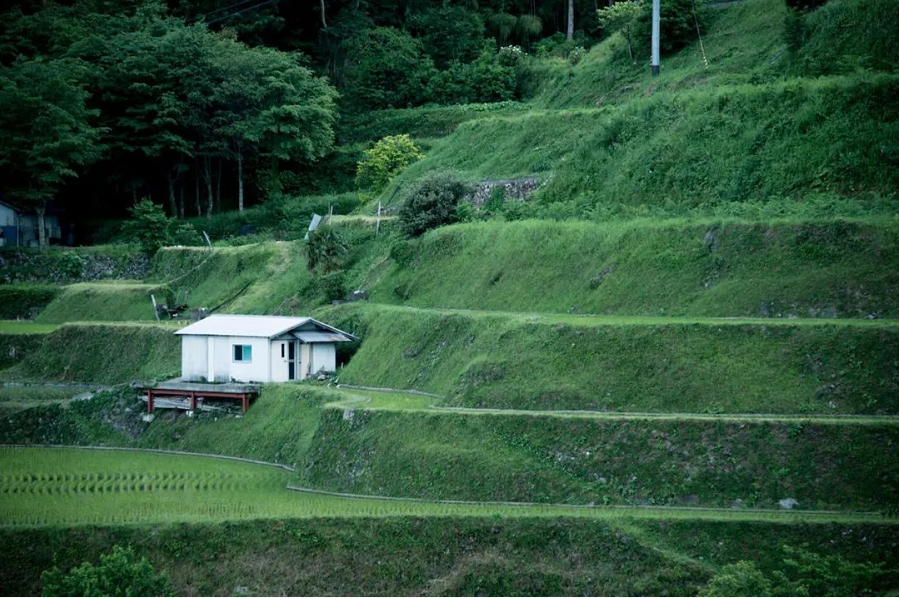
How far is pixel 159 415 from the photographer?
47.2 metres

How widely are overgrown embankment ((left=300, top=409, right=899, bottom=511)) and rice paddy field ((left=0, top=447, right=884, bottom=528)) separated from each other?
56 centimetres

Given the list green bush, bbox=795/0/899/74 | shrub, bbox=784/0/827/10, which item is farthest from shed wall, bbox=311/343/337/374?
shrub, bbox=784/0/827/10

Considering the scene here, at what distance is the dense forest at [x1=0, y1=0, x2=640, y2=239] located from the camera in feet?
240

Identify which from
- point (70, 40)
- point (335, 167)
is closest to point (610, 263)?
point (335, 167)

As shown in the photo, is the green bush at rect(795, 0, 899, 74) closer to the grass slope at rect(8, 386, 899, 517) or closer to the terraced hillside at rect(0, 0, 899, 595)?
the terraced hillside at rect(0, 0, 899, 595)

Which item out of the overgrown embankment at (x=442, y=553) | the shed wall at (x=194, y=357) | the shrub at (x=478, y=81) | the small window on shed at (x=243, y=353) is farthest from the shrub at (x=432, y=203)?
the shrub at (x=478, y=81)

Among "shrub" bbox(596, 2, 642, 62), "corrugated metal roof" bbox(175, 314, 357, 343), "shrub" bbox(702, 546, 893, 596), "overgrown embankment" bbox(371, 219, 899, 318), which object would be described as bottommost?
"shrub" bbox(702, 546, 893, 596)

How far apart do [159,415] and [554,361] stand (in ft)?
54.9

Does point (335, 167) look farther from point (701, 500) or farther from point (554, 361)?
point (701, 500)

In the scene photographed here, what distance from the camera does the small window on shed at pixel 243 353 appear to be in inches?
1855

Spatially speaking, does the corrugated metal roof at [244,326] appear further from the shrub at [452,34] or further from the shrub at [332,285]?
the shrub at [452,34]

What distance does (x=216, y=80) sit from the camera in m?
75.8

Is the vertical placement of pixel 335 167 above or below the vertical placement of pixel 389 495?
above

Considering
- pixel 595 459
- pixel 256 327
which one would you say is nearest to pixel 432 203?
pixel 256 327
